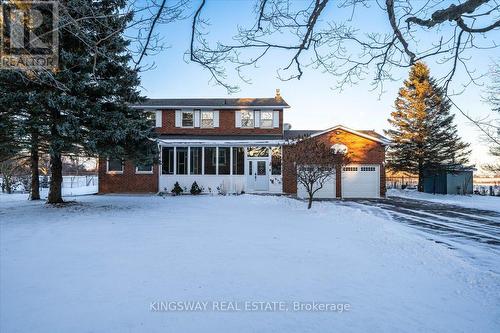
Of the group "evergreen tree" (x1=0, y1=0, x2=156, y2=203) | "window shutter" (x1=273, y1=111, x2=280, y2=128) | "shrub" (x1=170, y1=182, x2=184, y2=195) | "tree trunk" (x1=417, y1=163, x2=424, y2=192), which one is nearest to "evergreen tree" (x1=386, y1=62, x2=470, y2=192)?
"tree trunk" (x1=417, y1=163, x2=424, y2=192)

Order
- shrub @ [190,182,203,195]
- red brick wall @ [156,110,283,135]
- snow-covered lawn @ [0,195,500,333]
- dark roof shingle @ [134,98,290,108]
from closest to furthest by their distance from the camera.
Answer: snow-covered lawn @ [0,195,500,333]
shrub @ [190,182,203,195]
dark roof shingle @ [134,98,290,108]
red brick wall @ [156,110,283,135]

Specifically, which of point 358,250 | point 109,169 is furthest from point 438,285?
point 109,169

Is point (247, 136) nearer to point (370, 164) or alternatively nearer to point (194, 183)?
point (194, 183)

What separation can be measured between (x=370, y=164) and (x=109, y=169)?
17.4 metres

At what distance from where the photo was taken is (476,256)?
20.1 ft

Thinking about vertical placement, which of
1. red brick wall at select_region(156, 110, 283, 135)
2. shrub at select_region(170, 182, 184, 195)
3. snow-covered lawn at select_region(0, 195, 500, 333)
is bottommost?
snow-covered lawn at select_region(0, 195, 500, 333)

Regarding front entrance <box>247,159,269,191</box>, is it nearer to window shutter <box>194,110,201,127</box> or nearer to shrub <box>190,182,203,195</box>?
shrub <box>190,182,203,195</box>

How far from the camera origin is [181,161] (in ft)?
67.4

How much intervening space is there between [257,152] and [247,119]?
3320 mm

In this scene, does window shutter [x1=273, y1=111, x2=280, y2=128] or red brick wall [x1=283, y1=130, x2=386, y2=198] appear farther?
window shutter [x1=273, y1=111, x2=280, y2=128]

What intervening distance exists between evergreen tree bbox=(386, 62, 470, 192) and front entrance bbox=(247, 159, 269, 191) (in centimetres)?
1158

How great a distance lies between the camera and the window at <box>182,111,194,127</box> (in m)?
22.6

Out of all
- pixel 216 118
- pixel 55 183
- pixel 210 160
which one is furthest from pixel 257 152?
pixel 55 183

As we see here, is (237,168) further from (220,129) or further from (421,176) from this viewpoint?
(421,176)
